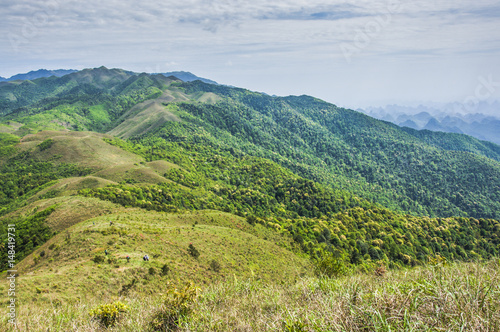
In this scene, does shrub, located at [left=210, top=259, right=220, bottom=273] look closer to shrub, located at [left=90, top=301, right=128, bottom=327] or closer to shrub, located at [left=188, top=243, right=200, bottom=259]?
shrub, located at [left=188, top=243, right=200, bottom=259]

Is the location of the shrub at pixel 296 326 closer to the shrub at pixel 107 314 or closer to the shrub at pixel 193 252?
the shrub at pixel 107 314

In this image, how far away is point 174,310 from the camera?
9398 mm

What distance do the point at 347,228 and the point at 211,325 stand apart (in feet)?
329

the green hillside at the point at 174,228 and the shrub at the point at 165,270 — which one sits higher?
the shrub at the point at 165,270

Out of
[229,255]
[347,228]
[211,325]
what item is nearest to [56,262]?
[229,255]

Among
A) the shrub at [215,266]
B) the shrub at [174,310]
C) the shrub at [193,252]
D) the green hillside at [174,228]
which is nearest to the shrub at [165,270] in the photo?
the green hillside at [174,228]

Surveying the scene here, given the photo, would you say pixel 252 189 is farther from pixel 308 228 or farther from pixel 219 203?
pixel 308 228

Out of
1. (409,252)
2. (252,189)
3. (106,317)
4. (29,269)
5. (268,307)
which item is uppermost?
(268,307)

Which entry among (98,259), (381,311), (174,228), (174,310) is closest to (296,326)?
(381,311)

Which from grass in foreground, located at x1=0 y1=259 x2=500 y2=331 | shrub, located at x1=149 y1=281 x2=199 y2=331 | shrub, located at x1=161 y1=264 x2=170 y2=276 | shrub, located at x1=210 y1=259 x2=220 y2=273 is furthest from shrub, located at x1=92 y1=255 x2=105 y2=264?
shrub, located at x1=149 y1=281 x2=199 y2=331

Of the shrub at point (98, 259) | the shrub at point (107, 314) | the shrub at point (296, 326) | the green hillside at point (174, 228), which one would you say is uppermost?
the shrub at point (296, 326)

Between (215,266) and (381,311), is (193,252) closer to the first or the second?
(215,266)

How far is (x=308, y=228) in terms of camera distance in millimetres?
90375

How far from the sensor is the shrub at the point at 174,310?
9299mm
